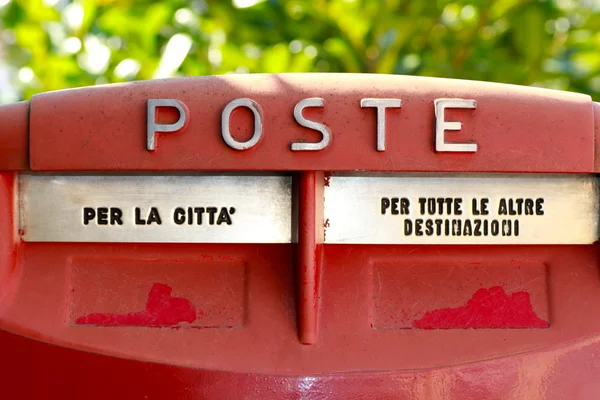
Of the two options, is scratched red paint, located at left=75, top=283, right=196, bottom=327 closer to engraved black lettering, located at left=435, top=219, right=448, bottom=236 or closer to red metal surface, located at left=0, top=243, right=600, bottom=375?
red metal surface, located at left=0, top=243, right=600, bottom=375

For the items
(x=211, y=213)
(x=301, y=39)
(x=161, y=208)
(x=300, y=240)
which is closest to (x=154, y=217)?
(x=161, y=208)

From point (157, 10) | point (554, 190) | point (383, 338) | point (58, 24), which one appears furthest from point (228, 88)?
point (58, 24)

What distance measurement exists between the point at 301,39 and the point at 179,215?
167 inches

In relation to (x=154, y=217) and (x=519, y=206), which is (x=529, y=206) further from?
(x=154, y=217)

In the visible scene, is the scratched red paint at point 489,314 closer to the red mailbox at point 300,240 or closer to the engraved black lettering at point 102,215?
the red mailbox at point 300,240

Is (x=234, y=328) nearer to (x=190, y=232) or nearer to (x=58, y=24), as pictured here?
(x=190, y=232)

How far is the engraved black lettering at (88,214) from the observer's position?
1.71 metres

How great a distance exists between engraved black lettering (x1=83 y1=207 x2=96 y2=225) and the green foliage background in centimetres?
345

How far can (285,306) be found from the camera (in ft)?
5.56

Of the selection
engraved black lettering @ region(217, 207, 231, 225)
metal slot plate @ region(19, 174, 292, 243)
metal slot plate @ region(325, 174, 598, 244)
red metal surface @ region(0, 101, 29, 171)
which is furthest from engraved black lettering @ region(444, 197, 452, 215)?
red metal surface @ region(0, 101, 29, 171)

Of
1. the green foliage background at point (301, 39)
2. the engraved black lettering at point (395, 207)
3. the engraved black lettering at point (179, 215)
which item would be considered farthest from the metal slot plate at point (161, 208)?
the green foliage background at point (301, 39)

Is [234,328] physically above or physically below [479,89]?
below

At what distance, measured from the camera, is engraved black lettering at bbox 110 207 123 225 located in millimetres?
1707

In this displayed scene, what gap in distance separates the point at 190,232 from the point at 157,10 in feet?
12.5
